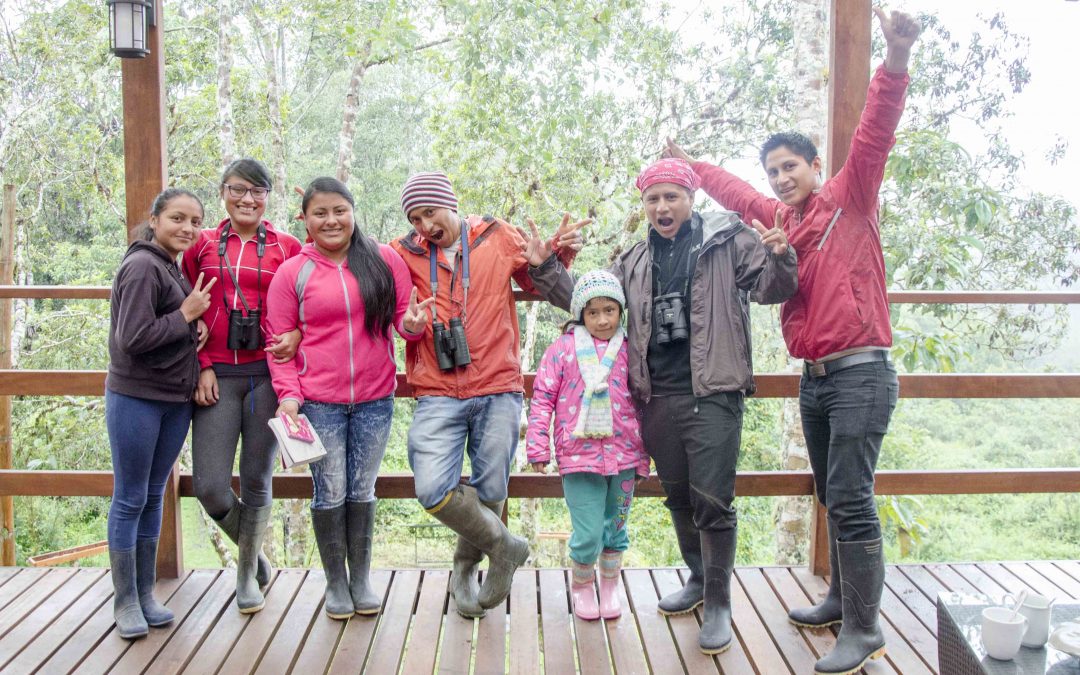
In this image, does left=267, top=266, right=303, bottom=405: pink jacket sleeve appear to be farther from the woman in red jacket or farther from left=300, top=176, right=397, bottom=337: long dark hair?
left=300, top=176, right=397, bottom=337: long dark hair

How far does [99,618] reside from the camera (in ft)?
8.99

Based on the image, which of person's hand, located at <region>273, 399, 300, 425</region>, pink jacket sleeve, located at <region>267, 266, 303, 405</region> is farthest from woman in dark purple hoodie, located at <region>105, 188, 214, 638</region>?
person's hand, located at <region>273, 399, 300, 425</region>

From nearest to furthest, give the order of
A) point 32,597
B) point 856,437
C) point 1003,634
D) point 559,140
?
point 1003,634 < point 856,437 < point 32,597 < point 559,140

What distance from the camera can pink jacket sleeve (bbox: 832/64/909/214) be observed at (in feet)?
7.02

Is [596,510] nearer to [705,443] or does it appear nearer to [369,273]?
[705,443]

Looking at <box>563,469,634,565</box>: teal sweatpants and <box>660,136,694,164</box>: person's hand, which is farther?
<box>660,136,694,164</box>: person's hand

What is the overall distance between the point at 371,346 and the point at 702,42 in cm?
654

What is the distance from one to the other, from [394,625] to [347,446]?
624 millimetres

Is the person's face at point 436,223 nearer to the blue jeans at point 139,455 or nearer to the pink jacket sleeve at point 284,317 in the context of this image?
the pink jacket sleeve at point 284,317

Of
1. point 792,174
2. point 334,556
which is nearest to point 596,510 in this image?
point 334,556

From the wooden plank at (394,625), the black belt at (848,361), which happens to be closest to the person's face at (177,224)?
the wooden plank at (394,625)

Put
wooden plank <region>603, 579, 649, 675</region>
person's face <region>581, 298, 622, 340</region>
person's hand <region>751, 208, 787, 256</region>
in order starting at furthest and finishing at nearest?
person's face <region>581, 298, 622, 340</region> → wooden plank <region>603, 579, 649, 675</region> → person's hand <region>751, 208, 787, 256</region>

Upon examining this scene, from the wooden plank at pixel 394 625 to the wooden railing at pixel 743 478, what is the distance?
33cm

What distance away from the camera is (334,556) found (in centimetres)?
267
